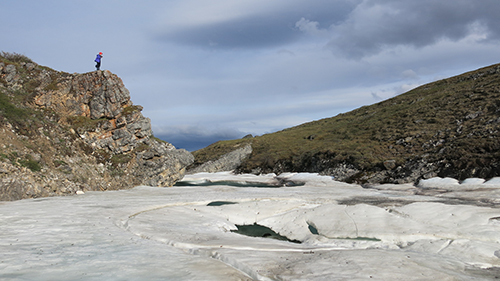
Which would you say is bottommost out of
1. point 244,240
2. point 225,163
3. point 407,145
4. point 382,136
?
point 244,240

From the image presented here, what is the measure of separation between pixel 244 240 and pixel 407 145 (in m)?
55.3

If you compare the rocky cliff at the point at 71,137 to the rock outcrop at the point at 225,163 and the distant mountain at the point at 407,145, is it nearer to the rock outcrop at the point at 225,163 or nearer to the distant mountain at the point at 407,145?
the distant mountain at the point at 407,145

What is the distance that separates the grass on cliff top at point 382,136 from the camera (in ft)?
200

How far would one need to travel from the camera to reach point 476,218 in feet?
66.1

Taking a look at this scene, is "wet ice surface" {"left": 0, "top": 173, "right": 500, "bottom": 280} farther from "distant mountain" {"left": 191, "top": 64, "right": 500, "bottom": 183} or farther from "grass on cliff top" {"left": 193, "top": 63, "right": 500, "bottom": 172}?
"grass on cliff top" {"left": 193, "top": 63, "right": 500, "bottom": 172}

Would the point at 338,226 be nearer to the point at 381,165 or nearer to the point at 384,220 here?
the point at 384,220

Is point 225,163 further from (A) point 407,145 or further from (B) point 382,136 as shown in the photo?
(A) point 407,145

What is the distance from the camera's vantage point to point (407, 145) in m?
60.9

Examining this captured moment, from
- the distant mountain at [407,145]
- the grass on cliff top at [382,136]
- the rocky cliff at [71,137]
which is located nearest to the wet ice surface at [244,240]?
the rocky cliff at [71,137]

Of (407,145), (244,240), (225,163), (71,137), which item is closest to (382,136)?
(407,145)

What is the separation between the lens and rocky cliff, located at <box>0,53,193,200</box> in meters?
28.0

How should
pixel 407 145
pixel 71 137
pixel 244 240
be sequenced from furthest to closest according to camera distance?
pixel 407 145
pixel 71 137
pixel 244 240

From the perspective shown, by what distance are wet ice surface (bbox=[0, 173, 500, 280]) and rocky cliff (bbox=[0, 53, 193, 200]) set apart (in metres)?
4.44

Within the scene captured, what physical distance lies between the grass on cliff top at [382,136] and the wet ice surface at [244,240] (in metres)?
30.8
